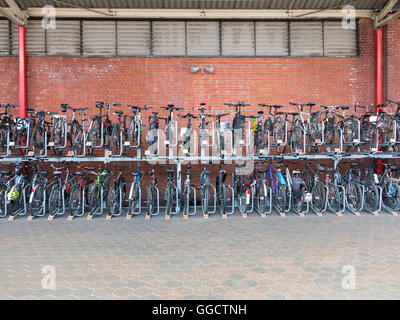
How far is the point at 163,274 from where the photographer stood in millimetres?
3730

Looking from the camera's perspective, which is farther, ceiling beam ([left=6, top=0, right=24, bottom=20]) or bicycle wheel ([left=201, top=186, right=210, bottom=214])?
ceiling beam ([left=6, top=0, right=24, bottom=20])

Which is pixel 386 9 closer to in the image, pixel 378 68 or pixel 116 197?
pixel 378 68

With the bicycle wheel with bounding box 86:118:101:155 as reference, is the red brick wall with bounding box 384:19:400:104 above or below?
above

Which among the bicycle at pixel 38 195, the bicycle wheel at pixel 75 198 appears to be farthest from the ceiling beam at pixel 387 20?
the bicycle at pixel 38 195

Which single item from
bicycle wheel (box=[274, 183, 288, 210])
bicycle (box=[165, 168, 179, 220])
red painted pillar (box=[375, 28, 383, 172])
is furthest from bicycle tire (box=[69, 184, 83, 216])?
red painted pillar (box=[375, 28, 383, 172])

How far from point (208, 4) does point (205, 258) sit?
5999 mm

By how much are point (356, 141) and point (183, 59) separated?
4.39m

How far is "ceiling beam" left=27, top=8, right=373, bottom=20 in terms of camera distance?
7.84 meters

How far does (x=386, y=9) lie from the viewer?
7.64m

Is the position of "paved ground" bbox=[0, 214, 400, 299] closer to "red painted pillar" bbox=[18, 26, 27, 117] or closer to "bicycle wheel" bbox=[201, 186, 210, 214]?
"bicycle wheel" bbox=[201, 186, 210, 214]

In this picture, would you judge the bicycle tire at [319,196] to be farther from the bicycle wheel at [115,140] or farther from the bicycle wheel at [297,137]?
the bicycle wheel at [115,140]

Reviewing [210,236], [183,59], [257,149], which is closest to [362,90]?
[257,149]

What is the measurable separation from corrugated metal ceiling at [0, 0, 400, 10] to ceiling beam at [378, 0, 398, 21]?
0.64 feet

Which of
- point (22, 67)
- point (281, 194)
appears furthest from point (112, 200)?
point (22, 67)
